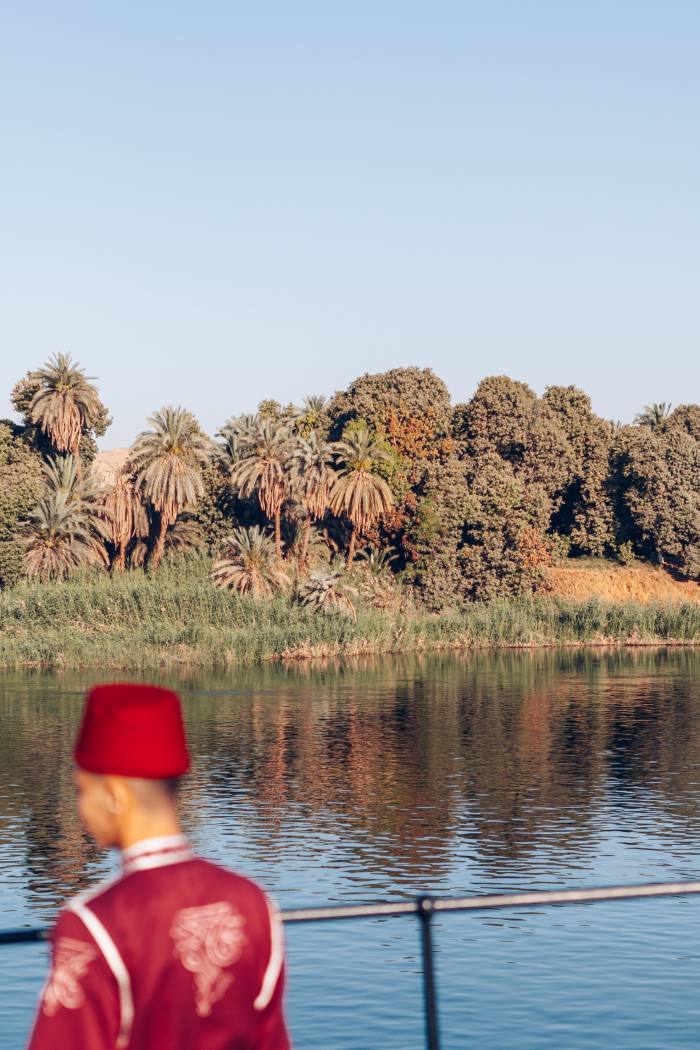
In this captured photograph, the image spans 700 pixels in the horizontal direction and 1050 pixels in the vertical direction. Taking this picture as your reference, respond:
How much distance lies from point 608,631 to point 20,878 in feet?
217

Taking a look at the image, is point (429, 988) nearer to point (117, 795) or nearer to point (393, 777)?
point (117, 795)

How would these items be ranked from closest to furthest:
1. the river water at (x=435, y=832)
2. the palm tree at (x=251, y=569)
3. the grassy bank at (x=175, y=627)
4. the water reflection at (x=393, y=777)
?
the river water at (x=435, y=832)
the water reflection at (x=393, y=777)
the grassy bank at (x=175, y=627)
the palm tree at (x=251, y=569)

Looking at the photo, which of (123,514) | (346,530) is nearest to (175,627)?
(123,514)

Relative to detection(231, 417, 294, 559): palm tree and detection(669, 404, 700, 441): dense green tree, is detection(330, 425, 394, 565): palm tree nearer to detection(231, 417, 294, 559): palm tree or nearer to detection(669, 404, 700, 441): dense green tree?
detection(231, 417, 294, 559): palm tree

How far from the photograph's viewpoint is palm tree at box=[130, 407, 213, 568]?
89.3 m

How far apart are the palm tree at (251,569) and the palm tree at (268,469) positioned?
10.3 feet

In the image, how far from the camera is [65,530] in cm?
8656

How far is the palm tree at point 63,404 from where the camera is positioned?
98.3 m

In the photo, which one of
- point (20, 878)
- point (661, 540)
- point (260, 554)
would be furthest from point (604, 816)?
point (661, 540)

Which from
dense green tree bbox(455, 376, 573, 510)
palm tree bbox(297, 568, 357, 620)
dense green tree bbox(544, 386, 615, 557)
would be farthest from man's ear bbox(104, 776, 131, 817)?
dense green tree bbox(544, 386, 615, 557)

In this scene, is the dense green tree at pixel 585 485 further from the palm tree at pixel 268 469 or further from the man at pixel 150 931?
the man at pixel 150 931

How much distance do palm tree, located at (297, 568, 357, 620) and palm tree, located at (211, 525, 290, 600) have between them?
2493 millimetres

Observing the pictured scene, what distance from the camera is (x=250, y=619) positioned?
81.4 metres

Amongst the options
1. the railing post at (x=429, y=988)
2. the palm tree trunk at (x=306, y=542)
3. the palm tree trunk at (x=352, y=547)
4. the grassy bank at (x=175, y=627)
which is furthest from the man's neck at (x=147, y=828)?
the palm tree trunk at (x=306, y=542)
